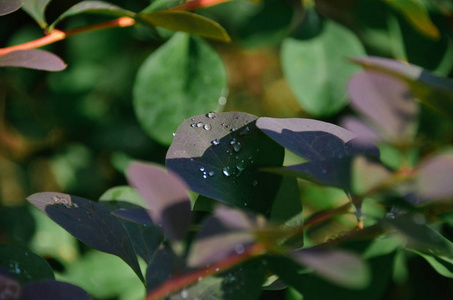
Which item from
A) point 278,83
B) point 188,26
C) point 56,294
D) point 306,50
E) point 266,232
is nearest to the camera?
point 266,232

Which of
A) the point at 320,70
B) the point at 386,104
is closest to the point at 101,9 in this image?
the point at 386,104

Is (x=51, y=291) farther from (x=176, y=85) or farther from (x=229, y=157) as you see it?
(x=176, y=85)

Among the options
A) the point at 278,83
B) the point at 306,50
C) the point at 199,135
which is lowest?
the point at 278,83

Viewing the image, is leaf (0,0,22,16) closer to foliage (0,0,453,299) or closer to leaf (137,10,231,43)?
foliage (0,0,453,299)

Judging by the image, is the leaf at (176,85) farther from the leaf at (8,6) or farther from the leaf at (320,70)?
Answer: the leaf at (8,6)

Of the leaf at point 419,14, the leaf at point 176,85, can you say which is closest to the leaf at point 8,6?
the leaf at point 176,85

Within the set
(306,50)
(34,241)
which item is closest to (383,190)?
(306,50)

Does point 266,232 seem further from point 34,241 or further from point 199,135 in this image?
point 34,241
